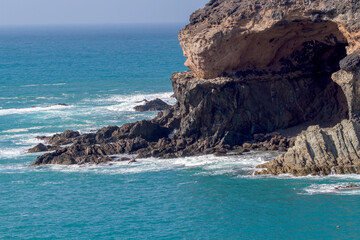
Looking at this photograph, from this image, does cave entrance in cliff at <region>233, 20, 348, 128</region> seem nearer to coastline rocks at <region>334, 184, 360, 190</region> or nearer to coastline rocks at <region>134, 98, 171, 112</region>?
coastline rocks at <region>334, 184, 360, 190</region>

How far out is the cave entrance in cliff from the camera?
50.0m

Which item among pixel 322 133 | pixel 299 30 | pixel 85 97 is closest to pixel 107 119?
pixel 85 97

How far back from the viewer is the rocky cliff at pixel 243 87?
4791 centimetres

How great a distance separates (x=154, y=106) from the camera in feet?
224

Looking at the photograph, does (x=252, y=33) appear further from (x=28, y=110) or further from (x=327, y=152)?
(x=28, y=110)

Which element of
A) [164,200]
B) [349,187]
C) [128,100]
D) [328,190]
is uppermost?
[128,100]

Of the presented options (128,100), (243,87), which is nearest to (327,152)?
(243,87)

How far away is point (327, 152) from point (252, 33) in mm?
11684

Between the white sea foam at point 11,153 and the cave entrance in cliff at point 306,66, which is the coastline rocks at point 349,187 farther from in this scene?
the white sea foam at point 11,153

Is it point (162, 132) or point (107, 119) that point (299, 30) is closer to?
point (162, 132)

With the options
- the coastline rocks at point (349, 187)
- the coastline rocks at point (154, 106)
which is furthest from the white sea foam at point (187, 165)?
the coastline rocks at point (154, 106)

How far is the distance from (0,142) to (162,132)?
556 inches

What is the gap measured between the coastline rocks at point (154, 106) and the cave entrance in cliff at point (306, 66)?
18390 millimetres

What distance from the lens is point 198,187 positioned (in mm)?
40969
